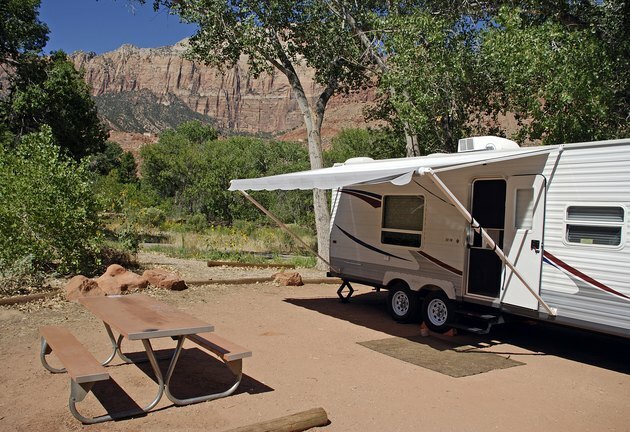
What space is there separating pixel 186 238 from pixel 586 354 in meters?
14.4

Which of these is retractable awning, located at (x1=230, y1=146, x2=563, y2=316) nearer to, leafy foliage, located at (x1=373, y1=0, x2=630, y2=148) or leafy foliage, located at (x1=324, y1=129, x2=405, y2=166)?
leafy foliage, located at (x1=373, y1=0, x2=630, y2=148)

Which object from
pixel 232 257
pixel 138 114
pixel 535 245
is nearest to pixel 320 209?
pixel 232 257

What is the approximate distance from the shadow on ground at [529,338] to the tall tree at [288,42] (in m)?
5.16

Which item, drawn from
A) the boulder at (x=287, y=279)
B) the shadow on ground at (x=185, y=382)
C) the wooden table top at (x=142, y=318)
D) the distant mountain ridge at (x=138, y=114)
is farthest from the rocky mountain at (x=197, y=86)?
the wooden table top at (x=142, y=318)

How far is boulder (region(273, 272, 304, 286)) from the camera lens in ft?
40.8

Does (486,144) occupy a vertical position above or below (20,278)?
above

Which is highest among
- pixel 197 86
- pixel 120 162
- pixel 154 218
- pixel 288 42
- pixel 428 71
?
pixel 197 86

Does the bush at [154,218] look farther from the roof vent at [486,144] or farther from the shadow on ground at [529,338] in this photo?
the roof vent at [486,144]

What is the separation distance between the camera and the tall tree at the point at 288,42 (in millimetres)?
15047

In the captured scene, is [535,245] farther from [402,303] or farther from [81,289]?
[81,289]

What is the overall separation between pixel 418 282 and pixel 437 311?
52 cm

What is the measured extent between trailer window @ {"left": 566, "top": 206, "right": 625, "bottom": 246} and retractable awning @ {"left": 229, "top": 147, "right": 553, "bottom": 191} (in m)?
0.89

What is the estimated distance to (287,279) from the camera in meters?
12.4

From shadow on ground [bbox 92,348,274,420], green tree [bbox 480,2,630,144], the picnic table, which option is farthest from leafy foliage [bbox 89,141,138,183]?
the picnic table
